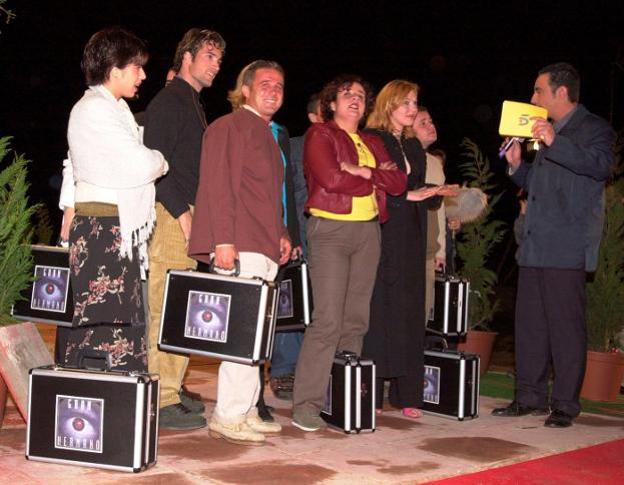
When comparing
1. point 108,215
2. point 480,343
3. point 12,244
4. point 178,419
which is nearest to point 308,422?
point 178,419

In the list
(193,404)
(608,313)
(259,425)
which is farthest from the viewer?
(608,313)

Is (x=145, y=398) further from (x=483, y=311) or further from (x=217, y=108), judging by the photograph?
(x=217, y=108)

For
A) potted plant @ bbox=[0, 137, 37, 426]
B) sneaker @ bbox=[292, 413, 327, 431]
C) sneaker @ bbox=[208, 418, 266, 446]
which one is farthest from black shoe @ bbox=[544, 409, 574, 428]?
potted plant @ bbox=[0, 137, 37, 426]

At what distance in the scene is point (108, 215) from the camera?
11.5 ft

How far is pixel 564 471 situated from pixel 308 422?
1.21m

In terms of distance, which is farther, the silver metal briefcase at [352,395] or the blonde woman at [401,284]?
the blonde woman at [401,284]

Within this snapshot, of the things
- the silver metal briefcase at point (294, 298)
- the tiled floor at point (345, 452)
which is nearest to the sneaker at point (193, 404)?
the tiled floor at point (345, 452)

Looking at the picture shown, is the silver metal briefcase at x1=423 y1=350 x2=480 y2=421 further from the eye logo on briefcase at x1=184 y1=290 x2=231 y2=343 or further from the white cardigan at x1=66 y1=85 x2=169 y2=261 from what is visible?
the white cardigan at x1=66 y1=85 x2=169 y2=261

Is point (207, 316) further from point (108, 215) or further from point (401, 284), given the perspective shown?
point (401, 284)

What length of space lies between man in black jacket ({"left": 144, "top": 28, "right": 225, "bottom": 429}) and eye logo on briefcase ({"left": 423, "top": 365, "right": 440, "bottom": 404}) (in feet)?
4.36

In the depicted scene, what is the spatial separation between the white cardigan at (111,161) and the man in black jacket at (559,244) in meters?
2.36

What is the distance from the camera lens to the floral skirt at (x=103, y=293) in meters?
3.49

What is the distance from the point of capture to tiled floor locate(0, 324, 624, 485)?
11.2 ft

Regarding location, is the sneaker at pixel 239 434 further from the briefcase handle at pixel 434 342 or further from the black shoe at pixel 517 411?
the black shoe at pixel 517 411
